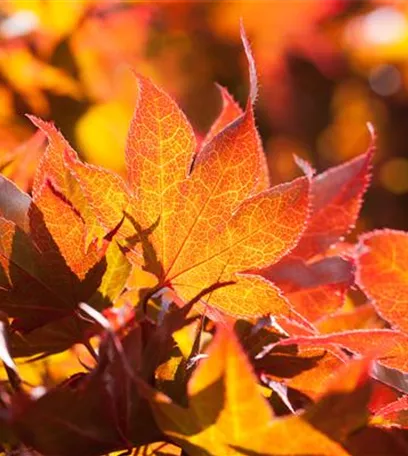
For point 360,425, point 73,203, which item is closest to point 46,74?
point 73,203

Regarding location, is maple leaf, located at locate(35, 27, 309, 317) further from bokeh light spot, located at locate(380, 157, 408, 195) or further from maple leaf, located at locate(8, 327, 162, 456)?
bokeh light spot, located at locate(380, 157, 408, 195)

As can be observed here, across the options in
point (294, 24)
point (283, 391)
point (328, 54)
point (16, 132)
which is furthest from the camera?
point (328, 54)

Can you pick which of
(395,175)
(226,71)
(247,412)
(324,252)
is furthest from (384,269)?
(395,175)

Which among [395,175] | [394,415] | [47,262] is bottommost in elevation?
[395,175]

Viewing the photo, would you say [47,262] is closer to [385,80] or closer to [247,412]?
[247,412]

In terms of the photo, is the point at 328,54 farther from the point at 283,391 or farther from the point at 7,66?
the point at 283,391

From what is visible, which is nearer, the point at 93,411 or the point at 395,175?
the point at 93,411
